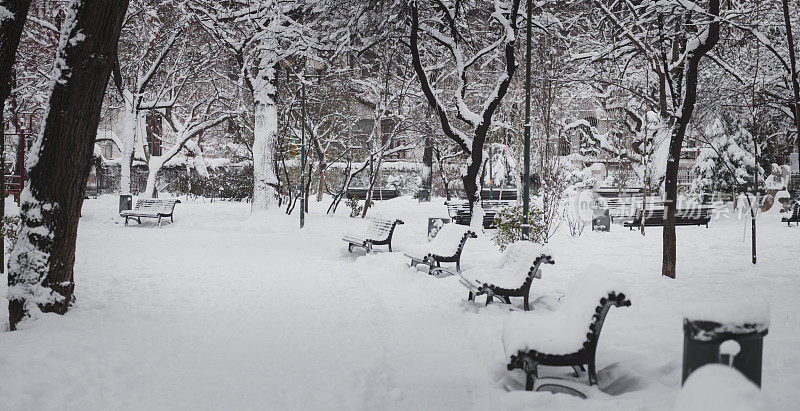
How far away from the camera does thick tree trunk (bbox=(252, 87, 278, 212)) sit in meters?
19.8

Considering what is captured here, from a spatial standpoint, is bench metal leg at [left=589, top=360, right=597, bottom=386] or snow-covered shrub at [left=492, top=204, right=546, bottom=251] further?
snow-covered shrub at [left=492, top=204, right=546, bottom=251]

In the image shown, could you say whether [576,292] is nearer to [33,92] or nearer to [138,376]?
[138,376]

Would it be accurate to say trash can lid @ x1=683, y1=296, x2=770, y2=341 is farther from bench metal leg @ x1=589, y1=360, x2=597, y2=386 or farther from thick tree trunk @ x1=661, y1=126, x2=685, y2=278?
thick tree trunk @ x1=661, y1=126, x2=685, y2=278

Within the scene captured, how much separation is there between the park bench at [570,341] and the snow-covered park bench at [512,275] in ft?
7.81

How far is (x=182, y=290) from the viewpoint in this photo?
824 centimetres

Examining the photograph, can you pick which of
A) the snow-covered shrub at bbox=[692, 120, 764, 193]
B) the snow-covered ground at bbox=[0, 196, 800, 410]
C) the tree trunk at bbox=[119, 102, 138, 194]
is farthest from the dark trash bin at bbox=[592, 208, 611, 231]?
the tree trunk at bbox=[119, 102, 138, 194]

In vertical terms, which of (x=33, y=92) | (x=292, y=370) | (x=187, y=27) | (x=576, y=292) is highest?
(x=187, y=27)

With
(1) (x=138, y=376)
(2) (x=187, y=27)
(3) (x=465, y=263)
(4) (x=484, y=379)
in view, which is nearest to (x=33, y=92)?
(2) (x=187, y=27)

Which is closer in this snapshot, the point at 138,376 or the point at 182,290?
the point at 138,376

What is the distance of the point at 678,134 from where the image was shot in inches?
360

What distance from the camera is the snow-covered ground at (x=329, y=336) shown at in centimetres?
421

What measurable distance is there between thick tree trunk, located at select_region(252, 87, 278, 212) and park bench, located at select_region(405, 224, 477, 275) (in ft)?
35.6

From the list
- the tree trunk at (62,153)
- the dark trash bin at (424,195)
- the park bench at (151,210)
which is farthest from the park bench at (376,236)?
the dark trash bin at (424,195)

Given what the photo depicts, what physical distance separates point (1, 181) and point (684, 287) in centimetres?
1017
